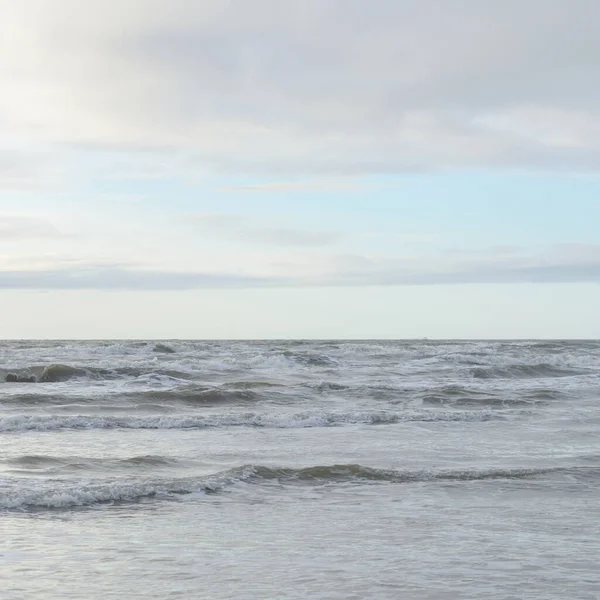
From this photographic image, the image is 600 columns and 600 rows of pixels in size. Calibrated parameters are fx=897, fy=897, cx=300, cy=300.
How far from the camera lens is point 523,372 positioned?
4200 cm

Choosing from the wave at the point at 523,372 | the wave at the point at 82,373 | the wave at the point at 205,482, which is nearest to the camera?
the wave at the point at 205,482

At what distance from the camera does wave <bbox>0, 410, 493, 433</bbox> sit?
19.8m

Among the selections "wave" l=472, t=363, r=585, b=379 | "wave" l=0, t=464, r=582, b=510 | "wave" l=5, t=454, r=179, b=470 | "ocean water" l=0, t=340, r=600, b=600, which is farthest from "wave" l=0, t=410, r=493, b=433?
"wave" l=472, t=363, r=585, b=379

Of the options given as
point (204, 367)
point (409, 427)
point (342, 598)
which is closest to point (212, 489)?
point (342, 598)

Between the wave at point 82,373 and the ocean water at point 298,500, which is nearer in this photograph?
the ocean water at point 298,500

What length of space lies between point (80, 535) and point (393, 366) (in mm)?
36034

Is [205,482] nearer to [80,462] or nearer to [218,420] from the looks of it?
[80,462]

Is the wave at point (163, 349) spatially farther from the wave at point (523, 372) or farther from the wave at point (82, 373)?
the wave at point (523, 372)

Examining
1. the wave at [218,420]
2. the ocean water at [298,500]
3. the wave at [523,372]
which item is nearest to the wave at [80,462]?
the ocean water at [298,500]

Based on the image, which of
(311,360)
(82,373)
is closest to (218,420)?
(82,373)

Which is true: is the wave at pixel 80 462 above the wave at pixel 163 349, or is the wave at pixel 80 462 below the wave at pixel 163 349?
below

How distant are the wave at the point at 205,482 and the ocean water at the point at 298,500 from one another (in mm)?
37

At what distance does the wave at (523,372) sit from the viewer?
4012 cm

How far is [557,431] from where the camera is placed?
775 inches
